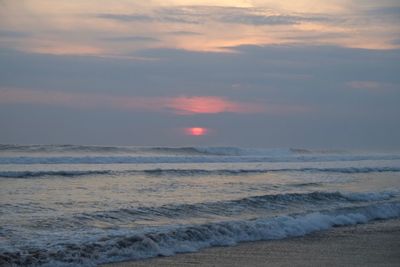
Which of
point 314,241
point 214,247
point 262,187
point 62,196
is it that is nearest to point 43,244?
point 214,247

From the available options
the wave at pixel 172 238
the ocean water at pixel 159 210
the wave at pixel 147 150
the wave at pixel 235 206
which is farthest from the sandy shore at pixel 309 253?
the wave at pixel 147 150

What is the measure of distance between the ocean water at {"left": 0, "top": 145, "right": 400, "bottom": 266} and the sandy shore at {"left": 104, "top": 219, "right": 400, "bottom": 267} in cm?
42

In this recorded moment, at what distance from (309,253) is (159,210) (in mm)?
4580

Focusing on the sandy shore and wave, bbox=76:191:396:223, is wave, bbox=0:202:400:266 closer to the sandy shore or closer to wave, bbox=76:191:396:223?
the sandy shore

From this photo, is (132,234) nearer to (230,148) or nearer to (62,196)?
(62,196)

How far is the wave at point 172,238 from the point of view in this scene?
351 inches

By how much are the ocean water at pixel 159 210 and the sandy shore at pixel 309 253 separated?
42cm

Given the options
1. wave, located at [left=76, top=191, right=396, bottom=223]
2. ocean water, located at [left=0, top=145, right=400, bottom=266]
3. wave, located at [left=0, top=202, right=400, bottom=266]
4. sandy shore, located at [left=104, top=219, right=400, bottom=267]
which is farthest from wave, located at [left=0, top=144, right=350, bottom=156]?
sandy shore, located at [left=104, top=219, right=400, bottom=267]

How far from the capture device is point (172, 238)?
10609 mm

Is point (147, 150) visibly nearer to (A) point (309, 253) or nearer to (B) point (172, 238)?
(B) point (172, 238)

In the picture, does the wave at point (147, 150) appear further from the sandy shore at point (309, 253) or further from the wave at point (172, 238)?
the sandy shore at point (309, 253)

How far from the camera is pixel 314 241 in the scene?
11.6 meters

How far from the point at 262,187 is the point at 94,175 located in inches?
274

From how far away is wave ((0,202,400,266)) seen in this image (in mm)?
8906
